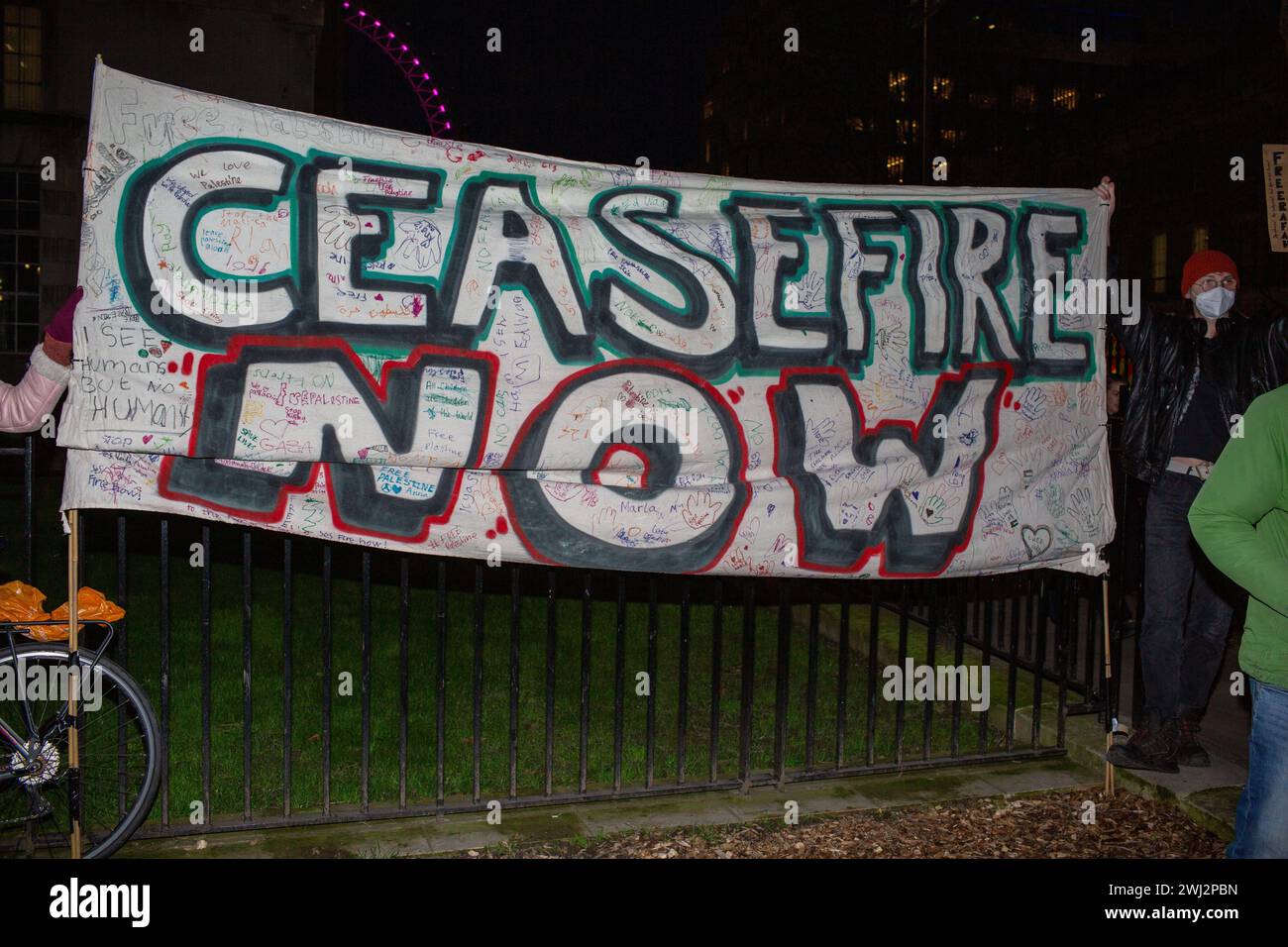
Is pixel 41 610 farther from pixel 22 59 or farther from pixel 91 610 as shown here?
pixel 22 59

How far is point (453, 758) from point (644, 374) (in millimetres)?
2244

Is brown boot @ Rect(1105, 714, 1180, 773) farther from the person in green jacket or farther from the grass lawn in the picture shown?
the person in green jacket

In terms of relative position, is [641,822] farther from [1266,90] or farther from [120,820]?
[1266,90]

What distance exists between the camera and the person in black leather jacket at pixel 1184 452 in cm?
489

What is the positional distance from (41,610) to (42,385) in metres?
0.85

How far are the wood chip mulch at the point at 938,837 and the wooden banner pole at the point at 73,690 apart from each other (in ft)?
4.61

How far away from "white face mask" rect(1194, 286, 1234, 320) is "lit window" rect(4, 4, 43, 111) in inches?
831

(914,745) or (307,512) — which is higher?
(307,512)

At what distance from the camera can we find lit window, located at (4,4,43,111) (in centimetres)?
1964

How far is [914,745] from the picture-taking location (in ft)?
18.7

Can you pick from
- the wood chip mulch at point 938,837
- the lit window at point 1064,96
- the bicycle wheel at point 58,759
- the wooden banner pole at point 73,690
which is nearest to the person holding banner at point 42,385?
the wooden banner pole at point 73,690

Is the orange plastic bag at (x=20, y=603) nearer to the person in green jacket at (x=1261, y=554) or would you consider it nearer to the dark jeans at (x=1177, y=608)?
the person in green jacket at (x=1261, y=554)

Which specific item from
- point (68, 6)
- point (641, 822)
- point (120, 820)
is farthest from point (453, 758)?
point (68, 6)

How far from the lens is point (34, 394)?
3936mm
